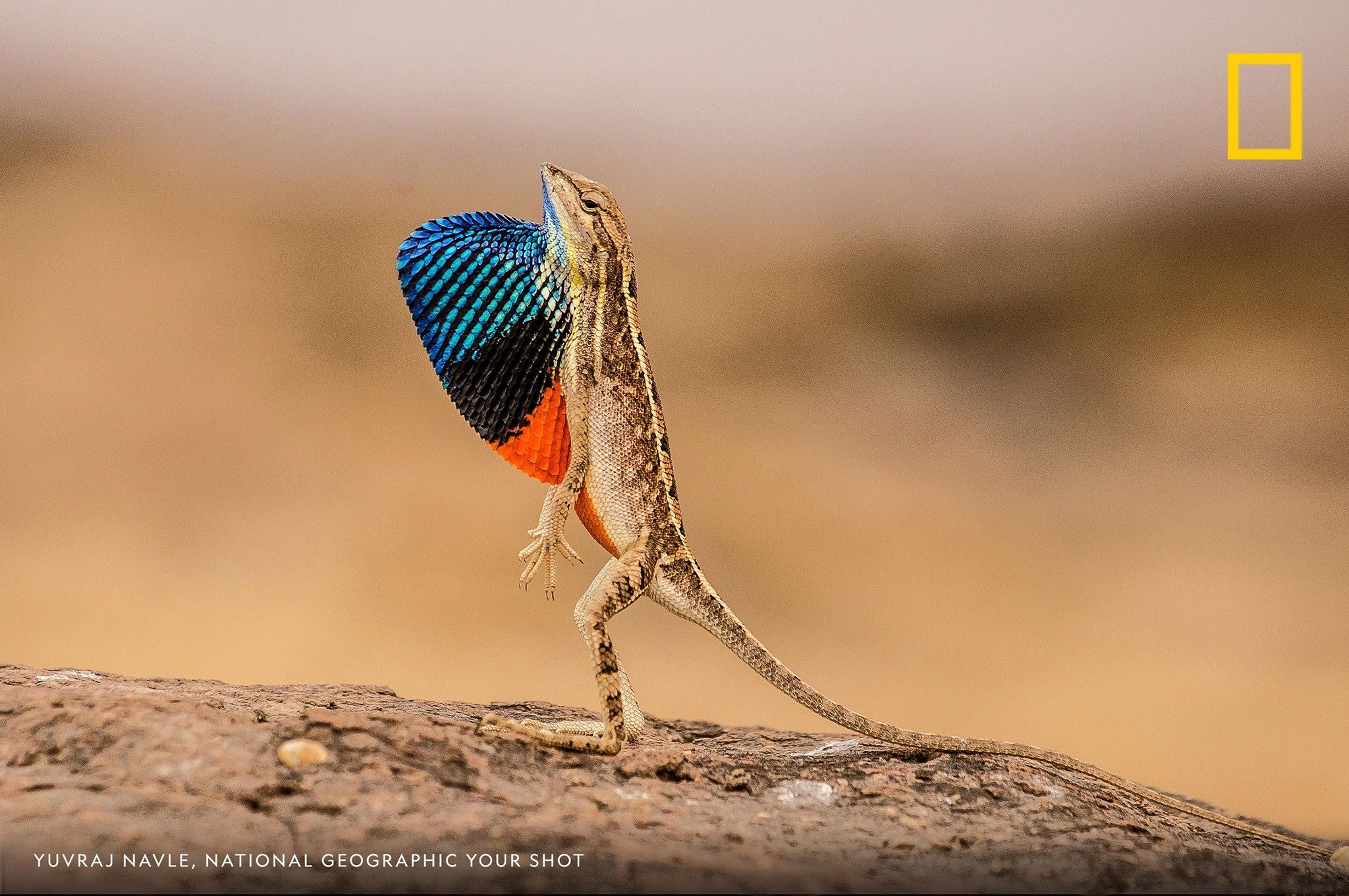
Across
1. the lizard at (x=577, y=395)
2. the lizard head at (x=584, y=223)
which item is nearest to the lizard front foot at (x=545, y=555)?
the lizard at (x=577, y=395)

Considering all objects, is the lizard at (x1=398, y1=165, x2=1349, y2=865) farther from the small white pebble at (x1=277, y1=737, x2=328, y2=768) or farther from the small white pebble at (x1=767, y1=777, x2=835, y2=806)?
the small white pebble at (x1=277, y1=737, x2=328, y2=768)

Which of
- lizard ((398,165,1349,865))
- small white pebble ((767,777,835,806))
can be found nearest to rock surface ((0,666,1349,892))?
small white pebble ((767,777,835,806))

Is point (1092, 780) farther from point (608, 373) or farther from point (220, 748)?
point (220, 748)

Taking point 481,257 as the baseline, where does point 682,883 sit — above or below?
below

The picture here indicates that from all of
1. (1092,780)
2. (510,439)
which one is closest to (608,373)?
(510,439)

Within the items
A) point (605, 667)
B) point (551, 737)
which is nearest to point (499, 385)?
point (605, 667)

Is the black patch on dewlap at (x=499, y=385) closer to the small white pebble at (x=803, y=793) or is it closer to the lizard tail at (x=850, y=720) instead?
the lizard tail at (x=850, y=720)

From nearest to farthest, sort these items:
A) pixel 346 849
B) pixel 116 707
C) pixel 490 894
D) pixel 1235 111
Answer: pixel 490 894 < pixel 346 849 < pixel 116 707 < pixel 1235 111
